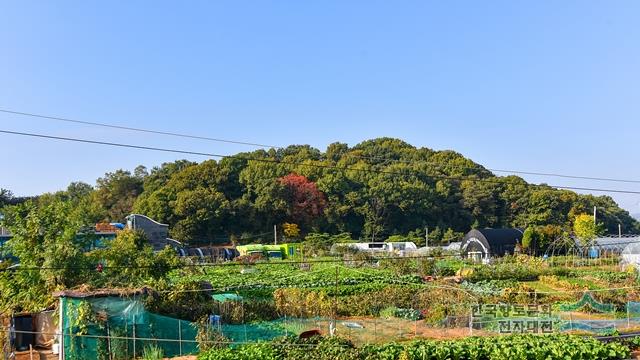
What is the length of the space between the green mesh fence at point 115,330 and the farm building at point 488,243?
32.6 metres

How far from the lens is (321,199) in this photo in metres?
64.9

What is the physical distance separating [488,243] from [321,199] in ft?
71.8

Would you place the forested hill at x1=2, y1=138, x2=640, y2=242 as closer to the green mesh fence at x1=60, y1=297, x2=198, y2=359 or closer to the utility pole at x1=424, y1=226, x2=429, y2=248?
the utility pole at x1=424, y1=226, x2=429, y2=248

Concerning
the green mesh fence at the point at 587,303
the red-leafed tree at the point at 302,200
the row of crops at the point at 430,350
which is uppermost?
the red-leafed tree at the point at 302,200

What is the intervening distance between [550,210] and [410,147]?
24.6 m

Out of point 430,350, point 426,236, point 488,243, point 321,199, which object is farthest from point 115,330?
point 426,236

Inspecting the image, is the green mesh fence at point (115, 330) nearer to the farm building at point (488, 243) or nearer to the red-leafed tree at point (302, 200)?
the farm building at point (488, 243)

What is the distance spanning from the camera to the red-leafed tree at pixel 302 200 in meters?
63.3

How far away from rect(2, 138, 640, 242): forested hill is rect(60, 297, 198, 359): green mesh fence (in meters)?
39.2

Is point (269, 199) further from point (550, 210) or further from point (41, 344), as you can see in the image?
point (41, 344)

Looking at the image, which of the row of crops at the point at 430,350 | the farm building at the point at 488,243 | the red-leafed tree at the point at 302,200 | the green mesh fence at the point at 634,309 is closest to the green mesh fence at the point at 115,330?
the row of crops at the point at 430,350

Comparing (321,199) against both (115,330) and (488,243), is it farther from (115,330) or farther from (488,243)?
(115,330)

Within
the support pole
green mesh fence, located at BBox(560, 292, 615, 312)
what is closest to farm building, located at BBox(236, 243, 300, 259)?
the support pole

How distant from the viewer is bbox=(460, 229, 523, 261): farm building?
4688 cm
